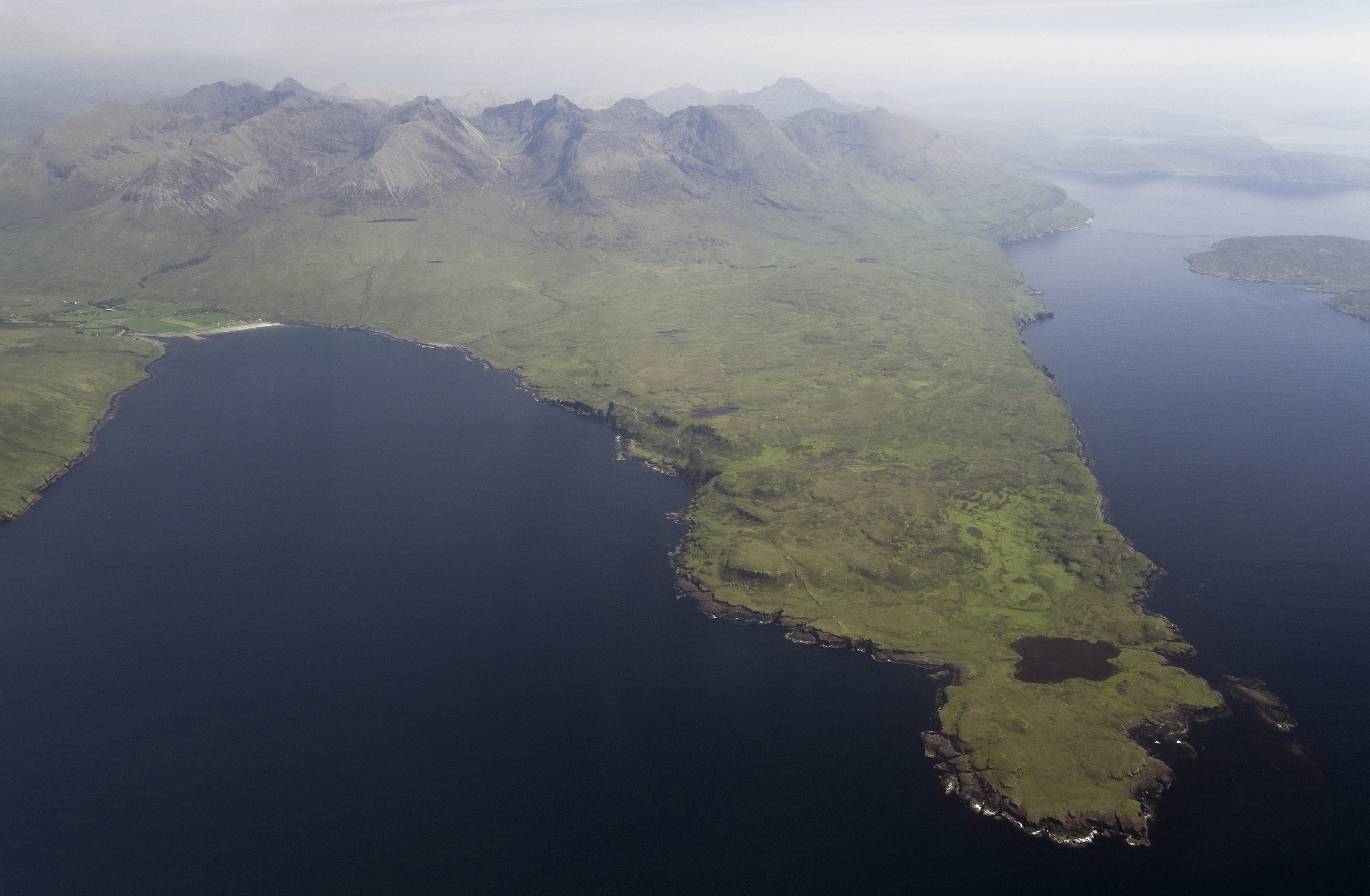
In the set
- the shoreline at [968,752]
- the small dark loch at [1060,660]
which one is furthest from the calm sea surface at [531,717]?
the small dark loch at [1060,660]

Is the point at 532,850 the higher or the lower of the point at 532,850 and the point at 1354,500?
the lower

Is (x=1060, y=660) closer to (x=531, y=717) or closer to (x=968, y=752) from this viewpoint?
(x=968, y=752)

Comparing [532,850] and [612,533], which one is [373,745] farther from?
[612,533]

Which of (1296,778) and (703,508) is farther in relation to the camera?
(703,508)

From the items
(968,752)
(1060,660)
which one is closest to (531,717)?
(968,752)

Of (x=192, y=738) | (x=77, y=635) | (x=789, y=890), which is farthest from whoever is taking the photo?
(x=77, y=635)

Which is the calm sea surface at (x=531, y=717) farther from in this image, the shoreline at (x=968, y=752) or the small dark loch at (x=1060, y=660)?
the small dark loch at (x=1060, y=660)

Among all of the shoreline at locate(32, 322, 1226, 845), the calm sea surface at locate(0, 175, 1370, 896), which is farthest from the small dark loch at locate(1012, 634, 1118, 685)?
the calm sea surface at locate(0, 175, 1370, 896)

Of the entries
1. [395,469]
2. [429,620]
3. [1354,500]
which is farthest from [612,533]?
[1354,500]
